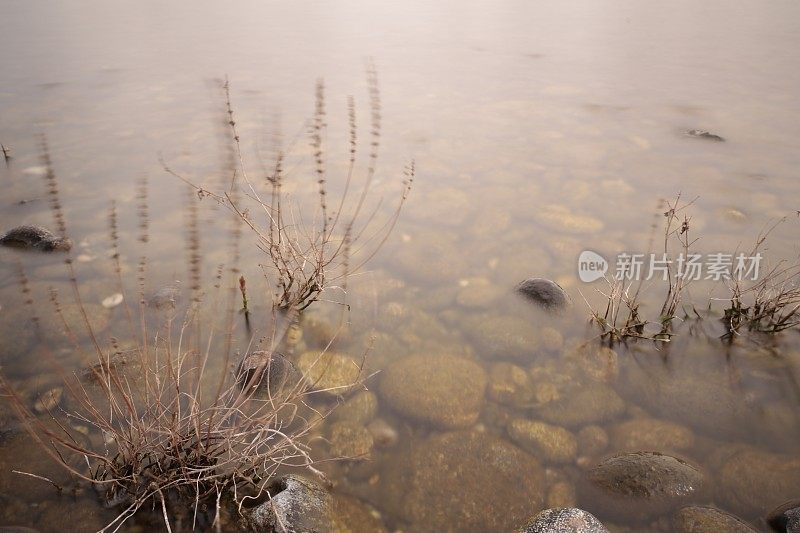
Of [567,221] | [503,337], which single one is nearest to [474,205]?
[567,221]

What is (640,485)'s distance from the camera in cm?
284

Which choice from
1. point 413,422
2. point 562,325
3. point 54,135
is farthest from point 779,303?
point 54,135

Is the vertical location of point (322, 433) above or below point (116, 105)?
below

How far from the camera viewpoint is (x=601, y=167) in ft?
22.6

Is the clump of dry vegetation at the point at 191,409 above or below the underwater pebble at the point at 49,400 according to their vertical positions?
above

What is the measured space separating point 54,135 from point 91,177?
6.69 feet

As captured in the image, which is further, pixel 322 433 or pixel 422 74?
pixel 422 74

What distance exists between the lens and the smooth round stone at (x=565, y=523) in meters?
2.43

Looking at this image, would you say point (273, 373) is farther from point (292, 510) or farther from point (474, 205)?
point (474, 205)

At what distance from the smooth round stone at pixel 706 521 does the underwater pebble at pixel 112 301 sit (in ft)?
13.1

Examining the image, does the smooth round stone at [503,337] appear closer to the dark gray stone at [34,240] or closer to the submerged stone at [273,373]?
the submerged stone at [273,373]

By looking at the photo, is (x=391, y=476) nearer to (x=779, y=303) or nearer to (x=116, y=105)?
(x=779, y=303)

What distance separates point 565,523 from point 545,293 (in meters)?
2.13
